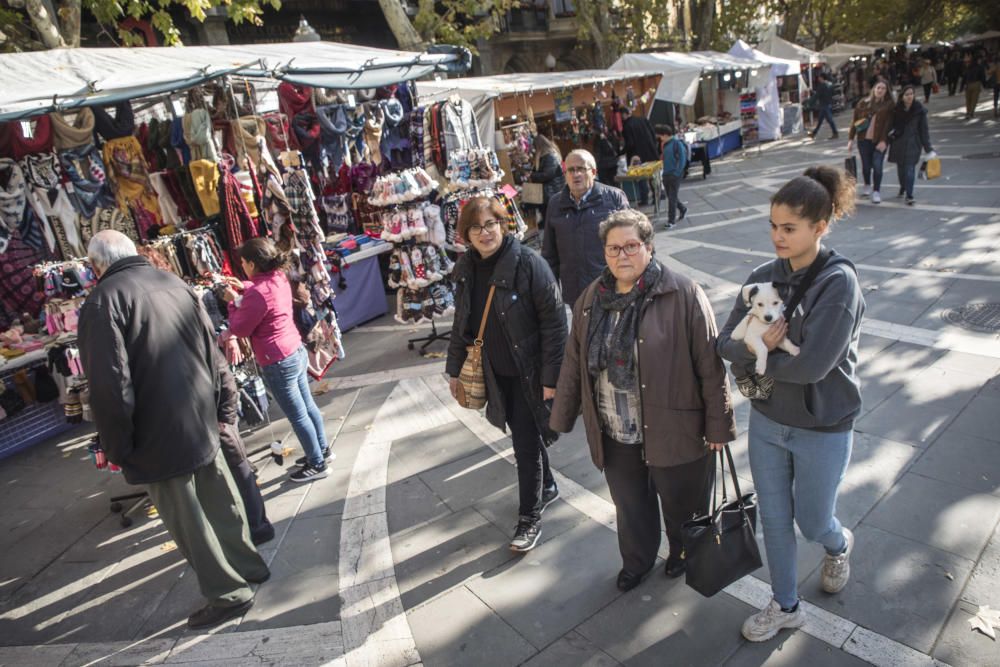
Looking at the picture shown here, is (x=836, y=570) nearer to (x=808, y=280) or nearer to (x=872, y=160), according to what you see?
(x=808, y=280)

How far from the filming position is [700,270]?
8.09 m

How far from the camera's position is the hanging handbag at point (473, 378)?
352cm

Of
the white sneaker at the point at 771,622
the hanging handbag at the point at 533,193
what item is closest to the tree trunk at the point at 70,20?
the hanging handbag at the point at 533,193

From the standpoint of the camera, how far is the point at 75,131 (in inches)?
245

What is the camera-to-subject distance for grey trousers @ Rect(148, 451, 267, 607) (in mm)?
3287

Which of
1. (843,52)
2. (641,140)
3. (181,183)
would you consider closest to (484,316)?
(181,183)

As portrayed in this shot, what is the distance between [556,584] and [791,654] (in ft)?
3.78

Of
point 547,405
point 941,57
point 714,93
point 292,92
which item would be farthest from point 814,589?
point 941,57

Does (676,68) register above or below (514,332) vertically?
above

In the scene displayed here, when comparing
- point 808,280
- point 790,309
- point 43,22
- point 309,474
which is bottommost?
point 309,474

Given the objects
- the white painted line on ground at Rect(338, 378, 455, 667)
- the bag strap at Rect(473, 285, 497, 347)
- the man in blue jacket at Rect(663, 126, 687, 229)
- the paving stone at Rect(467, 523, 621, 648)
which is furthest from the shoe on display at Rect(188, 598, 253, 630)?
the man in blue jacket at Rect(663, 126, 687, 229)

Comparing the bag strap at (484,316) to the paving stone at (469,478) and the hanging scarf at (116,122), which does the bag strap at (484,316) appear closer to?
the paving stone at (469,478)

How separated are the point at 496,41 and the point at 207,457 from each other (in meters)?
22.4

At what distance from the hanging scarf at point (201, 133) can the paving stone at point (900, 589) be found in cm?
578
